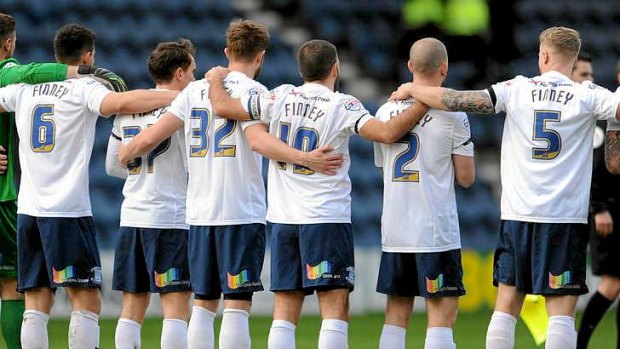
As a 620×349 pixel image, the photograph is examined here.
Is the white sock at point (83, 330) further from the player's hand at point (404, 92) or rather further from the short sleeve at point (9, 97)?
the player's hand at point (404, 92)

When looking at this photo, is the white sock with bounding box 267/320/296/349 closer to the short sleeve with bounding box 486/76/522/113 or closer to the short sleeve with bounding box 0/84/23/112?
the short sleeve with bounding box 486/76/522/113

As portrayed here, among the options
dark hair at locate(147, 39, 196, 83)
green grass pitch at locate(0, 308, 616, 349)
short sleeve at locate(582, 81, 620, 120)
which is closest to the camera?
short sleeve at locate(582, 81, 620, 120)

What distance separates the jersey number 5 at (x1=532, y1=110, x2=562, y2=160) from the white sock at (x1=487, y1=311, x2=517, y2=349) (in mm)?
1009

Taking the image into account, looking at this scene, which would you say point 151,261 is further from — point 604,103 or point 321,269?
point 604,103

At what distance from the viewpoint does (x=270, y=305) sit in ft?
46.8

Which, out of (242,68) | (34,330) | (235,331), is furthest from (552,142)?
(34,330)

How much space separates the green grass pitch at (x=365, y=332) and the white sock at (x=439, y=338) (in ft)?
11.4

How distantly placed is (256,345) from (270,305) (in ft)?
9.72

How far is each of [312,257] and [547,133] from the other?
1.59 meters

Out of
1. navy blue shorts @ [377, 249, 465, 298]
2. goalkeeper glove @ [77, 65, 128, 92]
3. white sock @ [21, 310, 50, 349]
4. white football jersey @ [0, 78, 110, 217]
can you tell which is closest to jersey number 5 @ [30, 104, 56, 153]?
white football jersey @ [0, 78, 110, 217]

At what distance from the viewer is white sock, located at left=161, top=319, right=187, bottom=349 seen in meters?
8.19

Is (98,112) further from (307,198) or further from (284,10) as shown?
(284,10)

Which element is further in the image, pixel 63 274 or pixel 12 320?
pixel 12 320

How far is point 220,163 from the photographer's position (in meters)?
8.03
